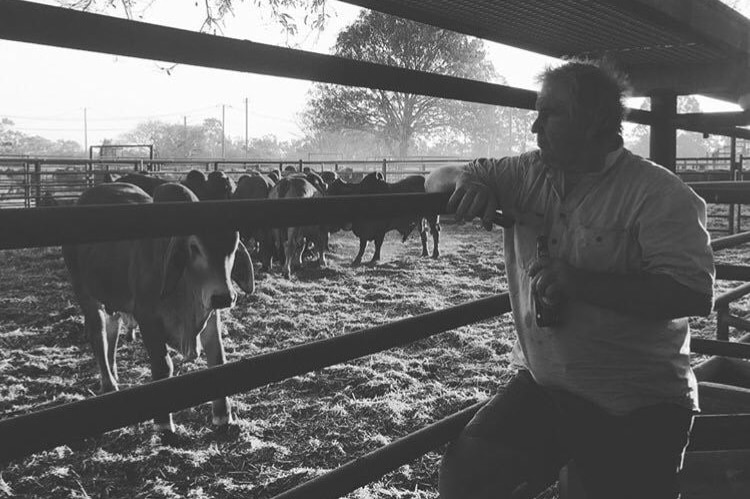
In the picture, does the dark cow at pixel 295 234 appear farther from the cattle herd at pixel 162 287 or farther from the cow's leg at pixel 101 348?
the cow's leg at pixel 101 348

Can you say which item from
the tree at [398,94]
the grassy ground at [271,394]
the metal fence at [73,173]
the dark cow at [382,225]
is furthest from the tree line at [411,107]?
the grassy ground at [271,394]

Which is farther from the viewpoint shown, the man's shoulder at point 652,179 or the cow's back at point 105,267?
the cow's back at point 105,267

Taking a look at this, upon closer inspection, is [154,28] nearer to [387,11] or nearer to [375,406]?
[387,11]

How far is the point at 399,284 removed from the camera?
9.88 m

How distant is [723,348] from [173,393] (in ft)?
9.43

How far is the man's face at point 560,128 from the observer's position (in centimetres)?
171

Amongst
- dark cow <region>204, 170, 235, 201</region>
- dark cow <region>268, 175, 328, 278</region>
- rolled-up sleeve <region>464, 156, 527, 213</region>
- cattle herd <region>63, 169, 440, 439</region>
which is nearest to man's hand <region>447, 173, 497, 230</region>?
rolled-up sleeve <region>464, 156, 527, 213</region>

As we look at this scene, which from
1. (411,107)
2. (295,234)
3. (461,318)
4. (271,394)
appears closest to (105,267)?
(271,394)

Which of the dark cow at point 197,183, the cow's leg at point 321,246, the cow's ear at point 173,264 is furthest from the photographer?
the cow's leg at point 321,246

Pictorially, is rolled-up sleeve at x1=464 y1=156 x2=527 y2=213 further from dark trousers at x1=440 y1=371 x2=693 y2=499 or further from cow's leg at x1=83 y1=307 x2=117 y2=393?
cow's leg at x1=83 y1=307 x2=117 y2=393

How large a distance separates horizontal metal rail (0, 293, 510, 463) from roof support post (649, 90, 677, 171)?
2.08m

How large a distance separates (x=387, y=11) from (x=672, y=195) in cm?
108

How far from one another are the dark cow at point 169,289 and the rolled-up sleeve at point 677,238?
286cm

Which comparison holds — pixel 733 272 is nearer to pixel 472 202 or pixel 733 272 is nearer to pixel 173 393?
pixel 472 202
